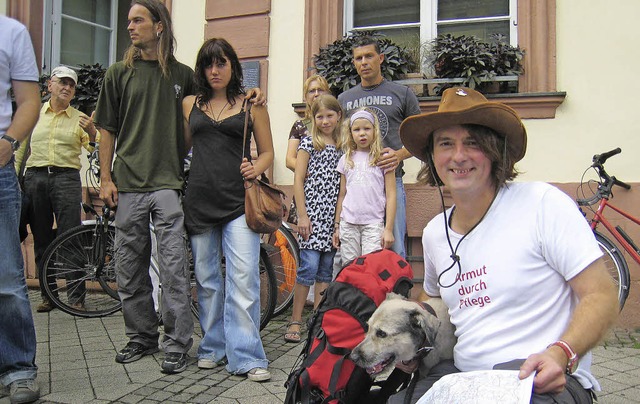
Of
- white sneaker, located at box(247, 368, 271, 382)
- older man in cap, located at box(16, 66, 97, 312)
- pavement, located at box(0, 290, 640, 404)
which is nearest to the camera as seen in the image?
pavement, located at box(0, 290, 640, 404)

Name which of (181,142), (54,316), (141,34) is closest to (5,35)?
(141,34)

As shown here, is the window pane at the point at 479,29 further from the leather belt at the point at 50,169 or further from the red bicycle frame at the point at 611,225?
the leather belt at the point at 50,169

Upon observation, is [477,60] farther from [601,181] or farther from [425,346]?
[425,346]

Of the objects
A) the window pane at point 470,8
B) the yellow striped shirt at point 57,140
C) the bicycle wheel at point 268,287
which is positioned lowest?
the bicycle wheel at point 268,287

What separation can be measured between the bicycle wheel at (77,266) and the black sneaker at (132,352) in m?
1.31

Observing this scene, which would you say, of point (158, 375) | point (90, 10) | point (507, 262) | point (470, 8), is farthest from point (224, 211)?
point (90, 10)

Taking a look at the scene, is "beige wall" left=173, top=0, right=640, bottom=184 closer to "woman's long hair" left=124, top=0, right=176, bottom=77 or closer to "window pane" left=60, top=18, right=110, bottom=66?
"woman's long hair" left=124, top=0, right=176, bottom=77

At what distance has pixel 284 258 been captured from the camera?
5.53m

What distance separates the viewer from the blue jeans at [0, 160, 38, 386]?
3.30 meters

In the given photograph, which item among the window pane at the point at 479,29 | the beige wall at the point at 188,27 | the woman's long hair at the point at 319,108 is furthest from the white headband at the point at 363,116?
the beige wall at the point at 188,27

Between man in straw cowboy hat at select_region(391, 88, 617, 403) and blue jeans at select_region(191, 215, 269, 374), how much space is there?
5.94ft

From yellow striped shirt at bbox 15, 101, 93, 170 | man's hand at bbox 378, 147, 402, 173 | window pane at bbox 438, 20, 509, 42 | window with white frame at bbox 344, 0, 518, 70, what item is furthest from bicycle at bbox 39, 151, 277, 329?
window pane at bbox 438, 20, 509, 42

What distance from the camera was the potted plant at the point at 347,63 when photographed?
19.4 ft

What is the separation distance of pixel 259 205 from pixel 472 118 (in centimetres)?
207
